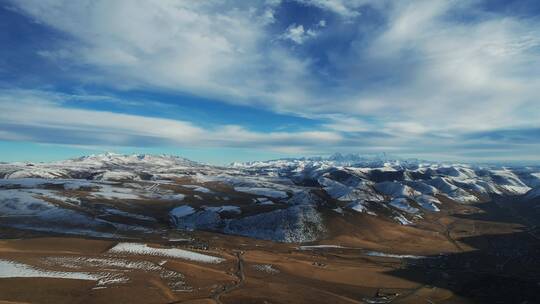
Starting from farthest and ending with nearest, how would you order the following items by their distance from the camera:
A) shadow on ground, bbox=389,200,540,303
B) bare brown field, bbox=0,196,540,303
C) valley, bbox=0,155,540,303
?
shadow on ground, bbox=389,200,540,303
valley, bbox=0,155,540,303
bare brown field, bbox=0,196,540,303

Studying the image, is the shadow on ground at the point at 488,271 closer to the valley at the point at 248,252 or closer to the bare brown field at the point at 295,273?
the bare brown field at the point at 295,273

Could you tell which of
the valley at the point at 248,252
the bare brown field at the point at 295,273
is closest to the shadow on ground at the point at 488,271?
the bare brown field at the point at 295,273

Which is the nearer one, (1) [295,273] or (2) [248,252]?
(1) [295,273]

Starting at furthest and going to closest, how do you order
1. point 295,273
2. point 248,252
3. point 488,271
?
point 248,252 → point 488,271 → point 295,273

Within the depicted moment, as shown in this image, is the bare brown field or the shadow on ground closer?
the bare brown field

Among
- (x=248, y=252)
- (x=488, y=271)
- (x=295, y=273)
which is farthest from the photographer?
(x=248, y=252)

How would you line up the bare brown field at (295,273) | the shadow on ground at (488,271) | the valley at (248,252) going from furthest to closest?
1. the shadow on ground at (488,271)
2. the valley at (248,252)
3. the bare brown field at (295,273)

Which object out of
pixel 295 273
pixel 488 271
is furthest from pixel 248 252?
pixel 488 271

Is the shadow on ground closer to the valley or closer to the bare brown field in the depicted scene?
the bare brown field

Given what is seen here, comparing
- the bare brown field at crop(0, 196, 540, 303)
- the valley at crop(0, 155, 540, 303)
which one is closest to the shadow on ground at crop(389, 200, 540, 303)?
the bare brown field at crop(0, 196, 540, 303)

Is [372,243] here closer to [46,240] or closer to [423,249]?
[423,249]

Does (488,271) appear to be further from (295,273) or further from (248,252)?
(248,252)
